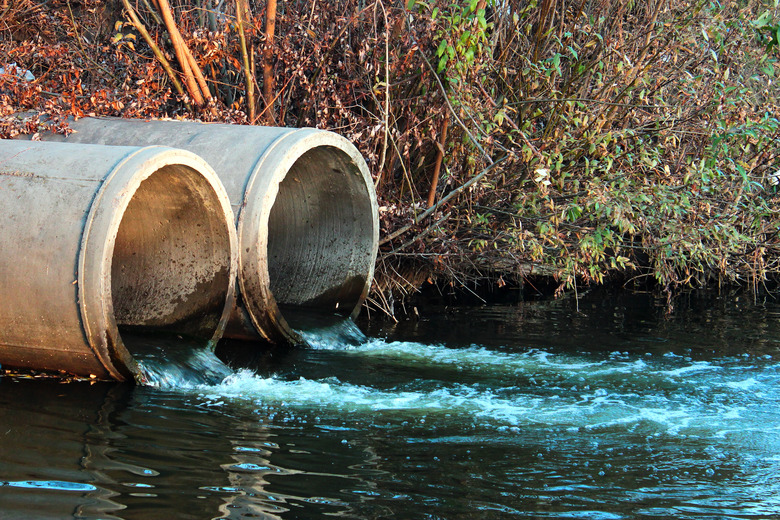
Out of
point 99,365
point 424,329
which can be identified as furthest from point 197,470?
point 424,329

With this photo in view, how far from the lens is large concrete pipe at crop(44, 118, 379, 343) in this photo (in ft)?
22.3

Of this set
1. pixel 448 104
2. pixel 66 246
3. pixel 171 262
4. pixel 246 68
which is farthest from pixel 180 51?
pixel 66 246

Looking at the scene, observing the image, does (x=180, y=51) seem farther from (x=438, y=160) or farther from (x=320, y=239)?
(x=438, y=160)

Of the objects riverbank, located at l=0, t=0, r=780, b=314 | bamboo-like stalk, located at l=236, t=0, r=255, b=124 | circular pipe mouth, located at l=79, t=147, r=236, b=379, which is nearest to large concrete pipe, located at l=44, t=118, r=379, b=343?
circular pipe mouth, located at l=79, t=147, r=236, b=379

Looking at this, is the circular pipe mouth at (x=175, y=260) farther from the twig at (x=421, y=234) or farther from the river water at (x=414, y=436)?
the twig at (x=421, y=234)

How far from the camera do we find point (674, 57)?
8.15 meters

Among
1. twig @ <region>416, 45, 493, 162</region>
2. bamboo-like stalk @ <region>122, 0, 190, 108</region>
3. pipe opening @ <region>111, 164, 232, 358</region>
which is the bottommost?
pipe opening @ <region>111, 164, 232, 358</region>

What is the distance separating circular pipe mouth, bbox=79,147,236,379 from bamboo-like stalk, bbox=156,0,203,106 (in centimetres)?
180

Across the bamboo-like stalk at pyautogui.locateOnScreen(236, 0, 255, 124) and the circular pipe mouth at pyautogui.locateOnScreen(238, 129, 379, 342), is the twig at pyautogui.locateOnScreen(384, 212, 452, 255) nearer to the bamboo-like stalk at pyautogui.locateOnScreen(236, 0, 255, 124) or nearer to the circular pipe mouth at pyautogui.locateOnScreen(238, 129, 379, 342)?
the circular pipe mouth at pyautogui.locateOnScreen(238, 129, 379, 342)

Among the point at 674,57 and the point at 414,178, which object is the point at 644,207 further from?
the point at 414,178

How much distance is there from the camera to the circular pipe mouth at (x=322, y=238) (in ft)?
25.5

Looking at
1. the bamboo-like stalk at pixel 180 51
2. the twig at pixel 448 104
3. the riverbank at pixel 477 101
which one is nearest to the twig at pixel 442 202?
the riverbank at pixel 477 101

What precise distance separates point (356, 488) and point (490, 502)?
0.61 m

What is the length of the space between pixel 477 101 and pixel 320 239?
2019mm
